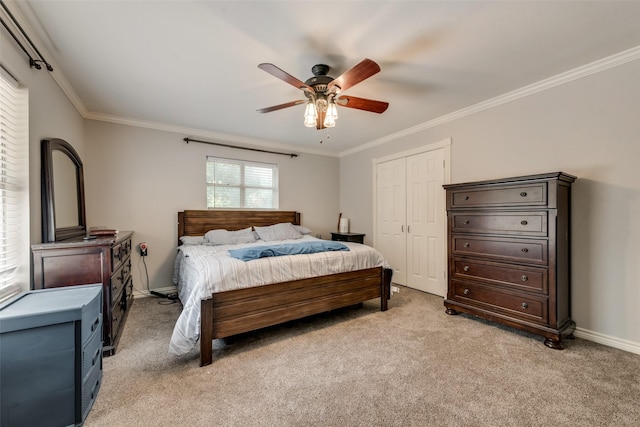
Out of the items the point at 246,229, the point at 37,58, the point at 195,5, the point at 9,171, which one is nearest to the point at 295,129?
the point at 246,229

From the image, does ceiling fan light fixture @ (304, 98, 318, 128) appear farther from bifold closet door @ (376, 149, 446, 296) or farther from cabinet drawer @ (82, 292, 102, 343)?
bifold closet door @ (376, 149, 446, 296)

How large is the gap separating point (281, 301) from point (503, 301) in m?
2.16

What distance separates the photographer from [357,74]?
2029mm

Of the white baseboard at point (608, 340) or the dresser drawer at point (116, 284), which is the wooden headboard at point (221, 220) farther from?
the white baseboard at point (608, 340)

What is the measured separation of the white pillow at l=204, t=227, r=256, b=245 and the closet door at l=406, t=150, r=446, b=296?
248 centimetres

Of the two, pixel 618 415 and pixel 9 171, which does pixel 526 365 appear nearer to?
pixel 618 415

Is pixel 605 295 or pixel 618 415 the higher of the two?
pixel 605 295

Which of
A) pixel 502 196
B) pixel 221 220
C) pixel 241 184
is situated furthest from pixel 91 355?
pixel 502 196

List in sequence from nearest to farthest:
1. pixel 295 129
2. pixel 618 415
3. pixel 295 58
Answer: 1. pixel 618 415
2. pixel 295 58
3. pixel 295 129

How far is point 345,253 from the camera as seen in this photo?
9.88 ft

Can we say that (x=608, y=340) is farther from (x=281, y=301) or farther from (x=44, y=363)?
(x=44, y=363)

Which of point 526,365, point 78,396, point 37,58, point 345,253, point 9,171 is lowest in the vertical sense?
point 526,365

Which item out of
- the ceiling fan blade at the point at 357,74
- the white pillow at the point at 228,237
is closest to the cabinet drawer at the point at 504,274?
the ceiling fan blade at the point at 357,74

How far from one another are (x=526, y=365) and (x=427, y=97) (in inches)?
107
